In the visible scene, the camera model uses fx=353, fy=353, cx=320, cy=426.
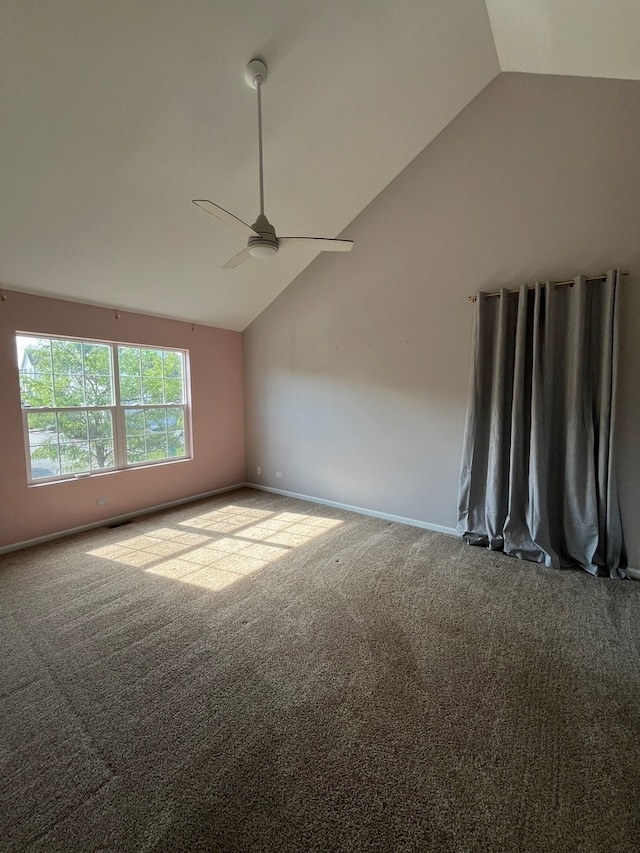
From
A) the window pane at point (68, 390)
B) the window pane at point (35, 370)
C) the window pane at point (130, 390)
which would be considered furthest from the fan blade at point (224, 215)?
the window pane at point (130, 390)

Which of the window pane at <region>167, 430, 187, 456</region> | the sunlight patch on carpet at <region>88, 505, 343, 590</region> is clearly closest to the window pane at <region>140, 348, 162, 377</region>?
the window pane at <region>167, 430, 187, 456</region>

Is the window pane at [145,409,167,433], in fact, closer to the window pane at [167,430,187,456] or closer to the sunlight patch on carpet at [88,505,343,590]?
the window pane at [167,430,187,456]

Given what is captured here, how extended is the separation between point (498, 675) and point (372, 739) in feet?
2.70

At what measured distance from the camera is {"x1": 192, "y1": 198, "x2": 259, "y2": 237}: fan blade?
77.9 inches

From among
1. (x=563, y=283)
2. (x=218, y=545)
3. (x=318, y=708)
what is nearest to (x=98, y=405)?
(x=218, y=545)

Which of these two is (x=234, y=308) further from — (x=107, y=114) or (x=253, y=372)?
(x=107, y=114)

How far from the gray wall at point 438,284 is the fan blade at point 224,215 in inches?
83.3

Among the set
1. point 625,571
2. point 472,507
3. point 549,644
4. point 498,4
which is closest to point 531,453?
point 472,507

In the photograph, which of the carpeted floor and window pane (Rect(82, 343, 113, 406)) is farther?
window pane (Rect(82, 343, 113, 406))

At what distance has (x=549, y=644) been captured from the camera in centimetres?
216

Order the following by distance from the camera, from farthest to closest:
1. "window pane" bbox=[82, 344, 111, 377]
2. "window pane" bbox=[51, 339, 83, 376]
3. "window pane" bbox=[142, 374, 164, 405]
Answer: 1. "window pane" bbox=[142, 374, 164, 405]
2. "window pane" bbox=[82, 344, 111, 377]
3. "window pane" bbox=[51, 339, 83, 376]

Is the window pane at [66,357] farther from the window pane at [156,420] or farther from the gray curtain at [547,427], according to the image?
the gray curtain at [547,427]

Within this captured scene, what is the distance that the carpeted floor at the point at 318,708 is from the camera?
1266 millimetres

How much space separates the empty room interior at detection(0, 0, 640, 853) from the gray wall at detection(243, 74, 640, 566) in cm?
3
